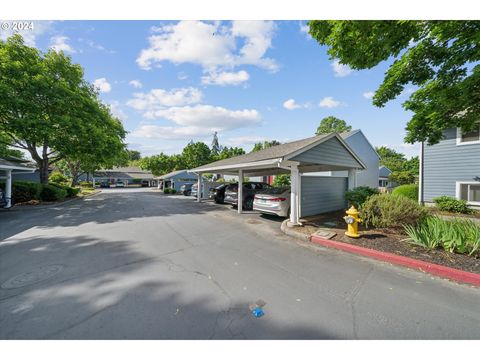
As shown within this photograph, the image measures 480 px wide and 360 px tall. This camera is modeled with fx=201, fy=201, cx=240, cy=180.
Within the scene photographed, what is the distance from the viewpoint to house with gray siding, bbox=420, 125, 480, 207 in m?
8.92

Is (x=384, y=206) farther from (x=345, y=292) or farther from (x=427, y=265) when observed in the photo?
(x=345, y=292)

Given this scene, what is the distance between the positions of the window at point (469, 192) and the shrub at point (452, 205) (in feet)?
2.11

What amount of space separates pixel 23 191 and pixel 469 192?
971 inches

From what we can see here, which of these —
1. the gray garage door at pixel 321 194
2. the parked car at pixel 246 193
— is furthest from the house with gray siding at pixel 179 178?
the gray garage door at pixel 321 194

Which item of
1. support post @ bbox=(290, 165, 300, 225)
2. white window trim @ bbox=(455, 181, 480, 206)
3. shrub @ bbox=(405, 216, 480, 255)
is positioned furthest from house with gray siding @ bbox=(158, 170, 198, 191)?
shrub @ bbox=(405, 216, 480, 255)

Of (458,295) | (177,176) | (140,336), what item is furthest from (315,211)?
(177,176)

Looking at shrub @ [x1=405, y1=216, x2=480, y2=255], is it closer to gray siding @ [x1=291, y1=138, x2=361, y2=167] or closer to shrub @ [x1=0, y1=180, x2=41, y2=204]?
gray siding @ [x1=291, y1=138, x2=361, y2=167]

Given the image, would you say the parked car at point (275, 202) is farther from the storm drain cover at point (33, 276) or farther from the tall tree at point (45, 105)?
the tall tree at point (45, 105)

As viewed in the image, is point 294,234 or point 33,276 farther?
point 294,234

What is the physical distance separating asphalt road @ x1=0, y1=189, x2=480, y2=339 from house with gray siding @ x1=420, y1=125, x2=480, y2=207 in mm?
8982

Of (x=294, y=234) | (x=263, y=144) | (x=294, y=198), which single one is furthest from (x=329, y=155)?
(x=263, y=144)

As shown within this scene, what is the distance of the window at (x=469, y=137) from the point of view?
8898 mm

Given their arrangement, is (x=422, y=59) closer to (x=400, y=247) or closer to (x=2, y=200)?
(x=400, y=247)

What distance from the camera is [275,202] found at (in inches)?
329
